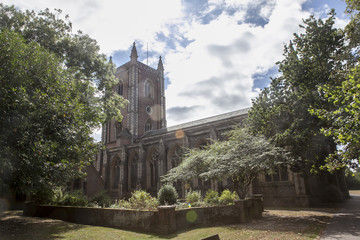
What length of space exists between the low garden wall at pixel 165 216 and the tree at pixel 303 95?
4.34 meters

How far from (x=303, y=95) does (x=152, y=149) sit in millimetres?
22254

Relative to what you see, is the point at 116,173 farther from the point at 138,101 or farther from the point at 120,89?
the point at 120,89

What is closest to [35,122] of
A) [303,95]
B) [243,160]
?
[243,160]

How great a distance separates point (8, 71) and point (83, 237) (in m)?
6.87

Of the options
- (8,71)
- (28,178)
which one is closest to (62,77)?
(8,71)

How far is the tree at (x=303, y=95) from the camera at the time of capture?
13617 millimetres

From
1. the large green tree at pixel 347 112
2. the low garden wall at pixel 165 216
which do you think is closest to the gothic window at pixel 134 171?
the low garden wall at pixel 165 216

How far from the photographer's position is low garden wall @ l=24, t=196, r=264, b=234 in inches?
364

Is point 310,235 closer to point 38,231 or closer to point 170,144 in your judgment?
point 38,231

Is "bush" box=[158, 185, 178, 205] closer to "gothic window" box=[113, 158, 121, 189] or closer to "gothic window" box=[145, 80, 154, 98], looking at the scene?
"gothic window" box=[113, 158, 121, 189]

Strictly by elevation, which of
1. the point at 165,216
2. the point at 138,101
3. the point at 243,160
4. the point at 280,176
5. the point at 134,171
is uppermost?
the point at 138,101

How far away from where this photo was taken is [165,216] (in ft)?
29.8

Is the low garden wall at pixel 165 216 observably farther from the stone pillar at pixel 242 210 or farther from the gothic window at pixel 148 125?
the gothic window at pixel 148 125

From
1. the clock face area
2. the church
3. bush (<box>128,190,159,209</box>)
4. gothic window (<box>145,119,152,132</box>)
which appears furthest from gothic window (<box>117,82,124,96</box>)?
bush (<box>128,190,159,209</box>)
